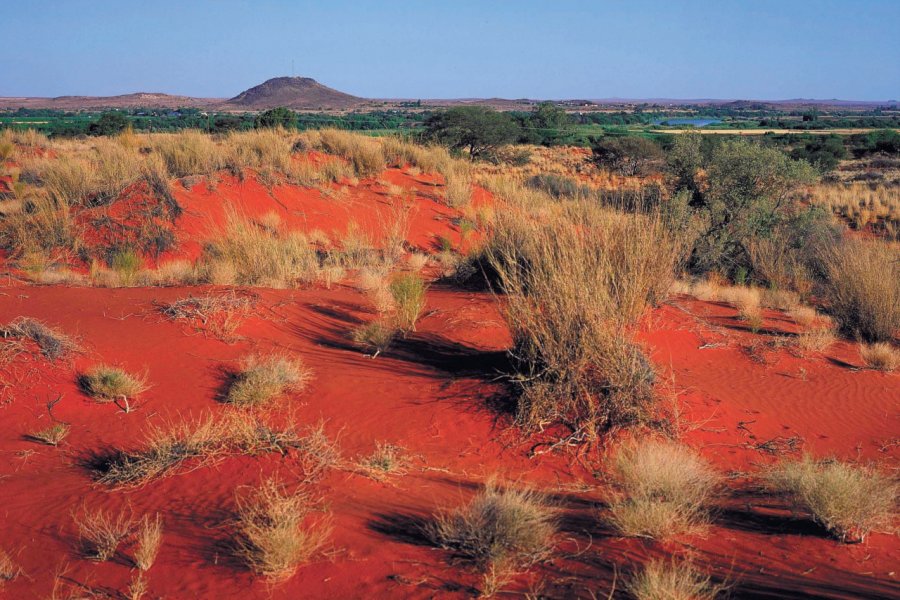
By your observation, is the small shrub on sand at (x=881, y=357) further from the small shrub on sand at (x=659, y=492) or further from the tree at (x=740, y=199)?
the tree at (x=740, y=199)

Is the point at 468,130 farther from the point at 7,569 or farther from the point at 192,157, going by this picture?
the point at 7,569

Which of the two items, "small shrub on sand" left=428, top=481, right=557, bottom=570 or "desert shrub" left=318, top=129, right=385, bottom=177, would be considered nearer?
"small shrub on sand" left=428, top=481, right=557, bottom=570

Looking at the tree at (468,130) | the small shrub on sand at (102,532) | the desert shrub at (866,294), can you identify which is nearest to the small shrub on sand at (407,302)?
the small shrub on sand at (102,532)

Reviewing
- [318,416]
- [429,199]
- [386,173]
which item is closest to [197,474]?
[318,416]

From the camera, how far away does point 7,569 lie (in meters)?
4.16

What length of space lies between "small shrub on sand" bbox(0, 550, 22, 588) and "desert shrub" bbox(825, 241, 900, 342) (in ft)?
33.1

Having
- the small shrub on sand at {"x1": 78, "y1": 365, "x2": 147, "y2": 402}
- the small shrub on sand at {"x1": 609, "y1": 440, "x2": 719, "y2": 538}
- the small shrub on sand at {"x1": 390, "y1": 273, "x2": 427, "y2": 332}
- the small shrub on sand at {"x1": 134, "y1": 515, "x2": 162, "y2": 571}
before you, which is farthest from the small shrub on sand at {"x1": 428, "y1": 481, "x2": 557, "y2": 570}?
the small shrub on sand at {"x1": 390, "y1": 273, "x2": 427, "y2": 332}

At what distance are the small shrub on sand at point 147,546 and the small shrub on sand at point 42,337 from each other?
3778 mm

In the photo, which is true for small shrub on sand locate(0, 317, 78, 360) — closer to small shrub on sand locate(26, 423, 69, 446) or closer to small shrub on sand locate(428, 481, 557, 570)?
small shrub on sand locate(26, 423, 69, 446)

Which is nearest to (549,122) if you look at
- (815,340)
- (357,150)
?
(357,150)

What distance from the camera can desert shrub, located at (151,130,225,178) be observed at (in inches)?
690

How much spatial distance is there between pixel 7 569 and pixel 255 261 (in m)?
7.89

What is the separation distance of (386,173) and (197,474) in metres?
16.9

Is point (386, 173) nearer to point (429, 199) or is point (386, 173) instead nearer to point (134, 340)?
point (429, 199)
